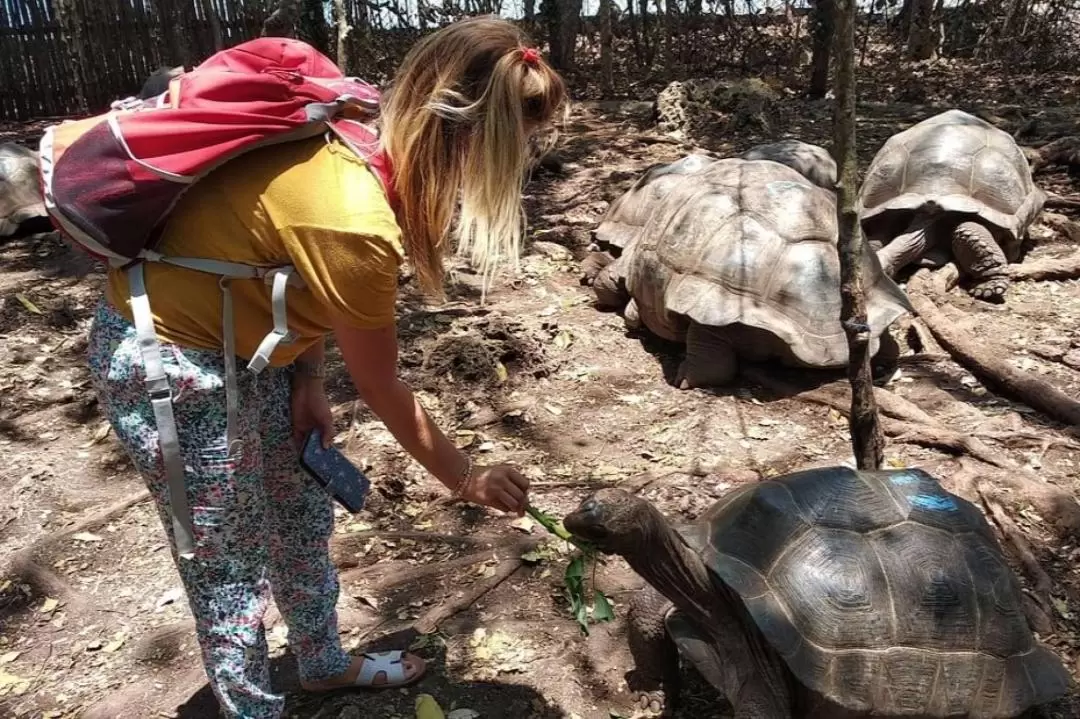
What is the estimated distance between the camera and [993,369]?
4.13m

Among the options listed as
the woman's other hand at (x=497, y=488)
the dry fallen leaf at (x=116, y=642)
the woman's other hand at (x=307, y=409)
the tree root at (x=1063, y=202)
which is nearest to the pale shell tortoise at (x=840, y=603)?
the woman's other hand at (x=497, y=488)

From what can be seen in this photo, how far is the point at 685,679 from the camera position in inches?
104

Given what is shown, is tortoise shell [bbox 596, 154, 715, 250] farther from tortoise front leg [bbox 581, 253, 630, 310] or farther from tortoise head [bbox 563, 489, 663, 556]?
tortoise head [bbox 563, 489, 663, 556]

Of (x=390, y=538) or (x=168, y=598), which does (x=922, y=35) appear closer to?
(x=390, y=538)

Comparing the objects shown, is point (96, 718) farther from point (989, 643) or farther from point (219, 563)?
point (989, 643)

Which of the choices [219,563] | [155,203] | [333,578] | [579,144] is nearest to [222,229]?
[155,203]

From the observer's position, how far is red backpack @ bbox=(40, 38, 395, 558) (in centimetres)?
154

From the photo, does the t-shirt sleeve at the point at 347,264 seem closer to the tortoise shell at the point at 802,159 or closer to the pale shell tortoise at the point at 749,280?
the pale shell tortoise at the point at 749,280

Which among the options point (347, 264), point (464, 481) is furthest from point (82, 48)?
point (347, 264)

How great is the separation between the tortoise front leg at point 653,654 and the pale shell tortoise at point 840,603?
0.10 metres

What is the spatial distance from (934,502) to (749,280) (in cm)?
218

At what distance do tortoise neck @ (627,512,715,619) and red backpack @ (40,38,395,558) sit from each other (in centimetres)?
99

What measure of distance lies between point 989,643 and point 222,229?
6.73 feet

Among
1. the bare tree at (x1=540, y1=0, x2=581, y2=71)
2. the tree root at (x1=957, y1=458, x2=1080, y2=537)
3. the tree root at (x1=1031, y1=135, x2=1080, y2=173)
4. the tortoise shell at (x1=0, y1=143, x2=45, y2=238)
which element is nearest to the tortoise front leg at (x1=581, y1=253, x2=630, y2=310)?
the tree root at (x1=957, y1=458, x2=1080, y2=537)
